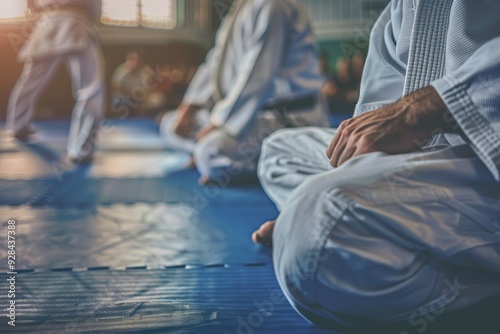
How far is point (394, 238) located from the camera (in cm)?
125

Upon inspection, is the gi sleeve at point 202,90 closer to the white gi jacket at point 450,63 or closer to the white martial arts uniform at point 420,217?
the white gi jacket at point 450,63

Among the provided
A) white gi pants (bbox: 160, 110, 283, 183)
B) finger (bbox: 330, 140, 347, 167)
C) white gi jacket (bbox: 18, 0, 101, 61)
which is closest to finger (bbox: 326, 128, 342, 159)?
finger (bbox: 330, 140, 347, 167)

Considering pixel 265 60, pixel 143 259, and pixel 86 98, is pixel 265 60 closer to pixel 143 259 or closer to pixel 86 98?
pixel 143 259

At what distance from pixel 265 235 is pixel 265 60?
149 centimetres

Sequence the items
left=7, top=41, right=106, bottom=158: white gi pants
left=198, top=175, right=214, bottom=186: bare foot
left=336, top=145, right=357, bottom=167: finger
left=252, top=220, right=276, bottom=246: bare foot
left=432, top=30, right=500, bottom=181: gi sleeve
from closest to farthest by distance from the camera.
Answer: left=432, top=30, right=500, bottom=181: gi sleeve < left=336, top=145, right=357, bottom=167: finger < left=252, top=220, right=276, bottom=246: bare foot < left=198, top=175, right=214, bottom=186: bare foot < left=7, top=41, right=106, bottom=158: white gi pants

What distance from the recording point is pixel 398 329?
1.35 m

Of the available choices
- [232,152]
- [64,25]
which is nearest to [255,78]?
[232,152]

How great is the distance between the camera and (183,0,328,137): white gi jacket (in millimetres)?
3287

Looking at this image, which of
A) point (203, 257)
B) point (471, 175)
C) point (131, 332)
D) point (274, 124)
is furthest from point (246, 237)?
point (274, 124)

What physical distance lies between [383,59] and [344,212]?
58cm

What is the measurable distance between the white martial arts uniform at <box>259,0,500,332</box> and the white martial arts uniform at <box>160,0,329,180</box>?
1966 mm

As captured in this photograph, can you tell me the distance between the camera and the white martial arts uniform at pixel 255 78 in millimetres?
3291

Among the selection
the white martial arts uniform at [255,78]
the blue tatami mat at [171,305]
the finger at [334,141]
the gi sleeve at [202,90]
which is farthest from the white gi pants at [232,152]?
the finger at [334,141]

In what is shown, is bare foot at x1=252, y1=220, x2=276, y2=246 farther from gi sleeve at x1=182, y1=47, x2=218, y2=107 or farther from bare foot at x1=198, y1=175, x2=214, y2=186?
gi sleeve at x1=182, y1=47, x2=218, y2=107
